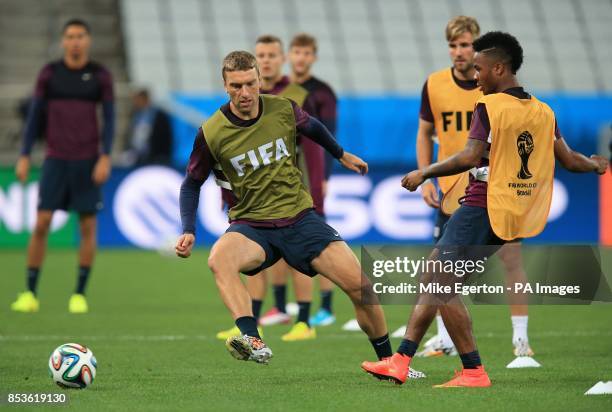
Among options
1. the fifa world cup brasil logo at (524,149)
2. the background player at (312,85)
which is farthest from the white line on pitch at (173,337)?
the fifa world cup brasil logo at (524,149)

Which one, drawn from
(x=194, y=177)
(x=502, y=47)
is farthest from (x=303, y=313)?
(x=502, y=47)

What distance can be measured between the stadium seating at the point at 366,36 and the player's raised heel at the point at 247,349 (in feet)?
59.7

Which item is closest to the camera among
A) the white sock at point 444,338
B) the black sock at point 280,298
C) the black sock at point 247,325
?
the black sock at point 247,325

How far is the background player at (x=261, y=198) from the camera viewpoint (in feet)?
24.8

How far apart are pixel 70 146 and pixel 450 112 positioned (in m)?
4.47

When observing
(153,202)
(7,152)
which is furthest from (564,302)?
(7,152)

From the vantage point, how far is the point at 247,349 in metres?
7.09

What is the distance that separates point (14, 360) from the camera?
8633 millimetres

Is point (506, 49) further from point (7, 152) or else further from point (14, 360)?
point (7, 152)

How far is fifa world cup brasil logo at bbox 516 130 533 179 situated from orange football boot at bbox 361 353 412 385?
1204mm

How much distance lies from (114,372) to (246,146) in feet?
5.39

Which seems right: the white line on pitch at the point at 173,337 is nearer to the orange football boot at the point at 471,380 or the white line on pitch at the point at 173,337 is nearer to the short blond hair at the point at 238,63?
the orange football boot at the point at 471,380

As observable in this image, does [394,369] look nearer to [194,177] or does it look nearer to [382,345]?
[382,345]

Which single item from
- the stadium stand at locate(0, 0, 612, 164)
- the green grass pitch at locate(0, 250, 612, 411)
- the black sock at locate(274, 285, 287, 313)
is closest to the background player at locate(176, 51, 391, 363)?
the green grass pitch at locate(0, 250, 612, 411)
